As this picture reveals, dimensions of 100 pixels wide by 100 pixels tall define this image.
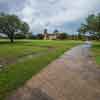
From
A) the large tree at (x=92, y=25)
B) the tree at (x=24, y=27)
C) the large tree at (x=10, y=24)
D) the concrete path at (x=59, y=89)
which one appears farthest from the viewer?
the tree at (x=24, y=27)

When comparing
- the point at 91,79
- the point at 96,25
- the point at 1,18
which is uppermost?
the point at 1,18

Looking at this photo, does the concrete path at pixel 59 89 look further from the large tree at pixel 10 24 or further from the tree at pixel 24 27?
the tree at pixel 24 27

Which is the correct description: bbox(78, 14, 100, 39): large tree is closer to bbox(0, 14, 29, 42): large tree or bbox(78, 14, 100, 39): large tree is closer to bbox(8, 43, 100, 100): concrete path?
bbox(0, 14, 29, 42): large tree

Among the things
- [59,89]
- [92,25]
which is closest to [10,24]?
[92,25]

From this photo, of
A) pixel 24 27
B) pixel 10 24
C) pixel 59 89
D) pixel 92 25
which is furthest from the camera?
pixel 24 27

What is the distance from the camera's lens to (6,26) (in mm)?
47469

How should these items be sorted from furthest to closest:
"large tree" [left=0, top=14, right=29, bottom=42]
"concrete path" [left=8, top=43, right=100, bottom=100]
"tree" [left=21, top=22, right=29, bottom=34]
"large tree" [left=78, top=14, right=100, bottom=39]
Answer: "tree" [left=21, top=22, right=29, bottom=34]
"large tree" [left=0, top=14, right=29, bottom=42]
"large tree" [left=78, top=14, right=100, bottom=39]
"concrete path" [left=8, top=43, right=100, bottom=100]

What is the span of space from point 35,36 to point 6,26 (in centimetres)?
4430

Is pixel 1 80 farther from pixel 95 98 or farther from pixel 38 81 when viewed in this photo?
pixel 95 98

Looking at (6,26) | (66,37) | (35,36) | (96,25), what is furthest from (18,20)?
(66,37)

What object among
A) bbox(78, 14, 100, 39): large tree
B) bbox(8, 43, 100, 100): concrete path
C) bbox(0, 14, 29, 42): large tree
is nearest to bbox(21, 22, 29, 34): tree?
bbox(0, 14, 29, 42): large tree

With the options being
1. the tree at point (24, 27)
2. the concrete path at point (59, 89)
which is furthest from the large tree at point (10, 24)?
the concrete path at point (59, 89)

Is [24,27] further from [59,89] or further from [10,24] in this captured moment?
[59,89]

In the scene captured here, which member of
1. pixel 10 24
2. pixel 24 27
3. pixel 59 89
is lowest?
pixel 59 89
